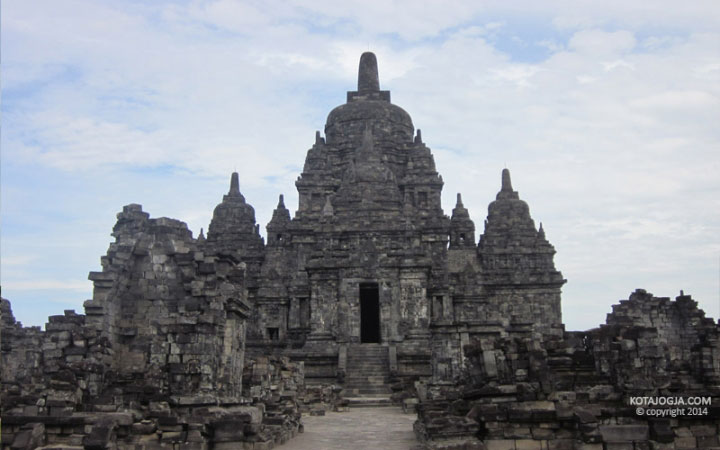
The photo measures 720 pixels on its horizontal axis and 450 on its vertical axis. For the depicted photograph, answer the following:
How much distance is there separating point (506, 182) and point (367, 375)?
83.5ft

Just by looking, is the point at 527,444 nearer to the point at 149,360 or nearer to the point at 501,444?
the point at 501,444

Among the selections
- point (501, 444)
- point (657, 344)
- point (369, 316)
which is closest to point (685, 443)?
point (501, 444)

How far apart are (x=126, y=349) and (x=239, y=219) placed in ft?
117

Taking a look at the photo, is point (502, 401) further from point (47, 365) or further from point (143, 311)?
point (47, 365)

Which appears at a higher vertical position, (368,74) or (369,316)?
(368,74)

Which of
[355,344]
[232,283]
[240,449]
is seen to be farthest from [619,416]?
[355,344]

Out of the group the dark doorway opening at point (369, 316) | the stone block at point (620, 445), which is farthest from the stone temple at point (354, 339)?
the dark doorway opening at point (369, 316)

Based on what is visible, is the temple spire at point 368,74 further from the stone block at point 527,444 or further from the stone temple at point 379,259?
the stone block at point 527,444

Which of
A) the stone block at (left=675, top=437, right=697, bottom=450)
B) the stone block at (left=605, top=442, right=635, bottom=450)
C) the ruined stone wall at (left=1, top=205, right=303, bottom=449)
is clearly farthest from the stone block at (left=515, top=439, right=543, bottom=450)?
the ruined stone wall at (left=1, top=205, right=303, bottom=449)

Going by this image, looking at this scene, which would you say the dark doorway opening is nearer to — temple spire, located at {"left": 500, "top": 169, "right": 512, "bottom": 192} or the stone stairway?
the stone stairway

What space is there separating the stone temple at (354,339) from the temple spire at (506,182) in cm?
191

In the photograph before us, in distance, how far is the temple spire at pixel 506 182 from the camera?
53250 mm

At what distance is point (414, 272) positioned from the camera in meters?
36.1

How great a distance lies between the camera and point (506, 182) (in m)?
53.5
